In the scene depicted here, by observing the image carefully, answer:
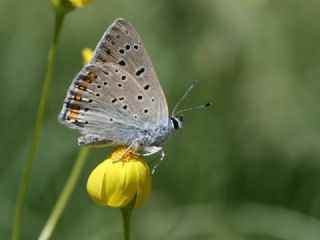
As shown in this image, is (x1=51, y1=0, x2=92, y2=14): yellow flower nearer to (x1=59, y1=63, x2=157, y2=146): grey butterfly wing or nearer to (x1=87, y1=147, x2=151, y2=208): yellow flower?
(x1=59, y1=63, x2=157, y2=146): grey butterfly wing

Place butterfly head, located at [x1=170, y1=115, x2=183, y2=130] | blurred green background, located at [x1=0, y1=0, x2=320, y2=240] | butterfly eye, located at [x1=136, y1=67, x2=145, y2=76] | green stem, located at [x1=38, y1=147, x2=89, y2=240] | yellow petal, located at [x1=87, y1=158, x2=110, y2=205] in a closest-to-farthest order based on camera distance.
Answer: yellow petal, located at [x1=87, y1=158, x2=110, y2=205] → green stem, located at [x1=38, y1=147, x2=89, y2=240] → butterfly eye, located at [x1=136, y1=67, x2=145, y2=76] → butterfly head, located at [x1=170, y1=115, x2=183, y2=130] → blurred green background, located at [x1=0, y1=0, x2=320, y2=240]

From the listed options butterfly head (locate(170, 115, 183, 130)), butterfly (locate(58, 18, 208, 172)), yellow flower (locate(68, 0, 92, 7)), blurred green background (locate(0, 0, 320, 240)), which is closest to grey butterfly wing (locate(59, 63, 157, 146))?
butterfly (locate(58, 18, 208, 172))

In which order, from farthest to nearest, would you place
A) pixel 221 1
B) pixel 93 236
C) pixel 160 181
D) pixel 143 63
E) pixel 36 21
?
1. pixel 36 21
2. pixel 221 1
3. pixel 160 181
4. pixel 93 236
5. pixel 143 63

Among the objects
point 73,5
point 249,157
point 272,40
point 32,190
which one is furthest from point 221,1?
point 73,5

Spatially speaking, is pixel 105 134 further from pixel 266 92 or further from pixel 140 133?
pixel 266 92

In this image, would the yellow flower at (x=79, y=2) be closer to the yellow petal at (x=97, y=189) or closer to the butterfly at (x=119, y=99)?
the butterfly at (x=119, y=99)

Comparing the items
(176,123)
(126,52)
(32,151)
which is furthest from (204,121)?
(32,151)

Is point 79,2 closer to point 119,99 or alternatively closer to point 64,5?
point 64,5
